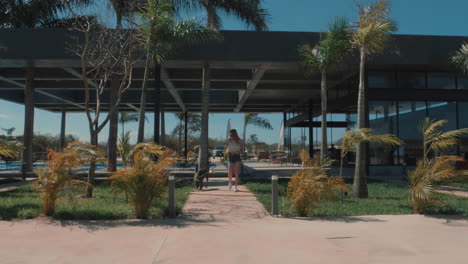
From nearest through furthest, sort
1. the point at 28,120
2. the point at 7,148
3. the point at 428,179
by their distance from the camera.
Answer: the point at 428,179
the point at 7,148
the point at 28,120

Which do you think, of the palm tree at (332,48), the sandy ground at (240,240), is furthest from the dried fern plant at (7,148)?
the palm tree at (332,48)

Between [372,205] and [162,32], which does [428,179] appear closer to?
[372,205]

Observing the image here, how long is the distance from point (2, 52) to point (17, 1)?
9.05 m

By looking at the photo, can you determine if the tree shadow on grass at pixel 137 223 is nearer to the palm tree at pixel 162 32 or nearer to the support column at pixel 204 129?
the palm tree at pixel 162 32

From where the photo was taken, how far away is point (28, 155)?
1380 cm

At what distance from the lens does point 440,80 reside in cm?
1382

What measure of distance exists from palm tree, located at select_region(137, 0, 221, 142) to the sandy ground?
5058 mm

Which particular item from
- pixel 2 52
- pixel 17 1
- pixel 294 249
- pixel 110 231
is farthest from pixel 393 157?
pixel 17 1

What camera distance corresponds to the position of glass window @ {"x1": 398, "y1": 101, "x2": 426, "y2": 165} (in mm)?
13445

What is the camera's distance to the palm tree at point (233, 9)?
495 inches

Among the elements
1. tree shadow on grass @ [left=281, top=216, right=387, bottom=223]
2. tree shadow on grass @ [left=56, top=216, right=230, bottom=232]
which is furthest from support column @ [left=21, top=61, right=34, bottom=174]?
tree shadow on grass @ [left=281, top=216, right=387, bottom=223]

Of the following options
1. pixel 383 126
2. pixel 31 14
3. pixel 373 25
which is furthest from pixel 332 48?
pixel 31 14

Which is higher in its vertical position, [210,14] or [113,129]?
[210,14]

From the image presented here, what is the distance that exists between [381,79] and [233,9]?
645 centimetres
